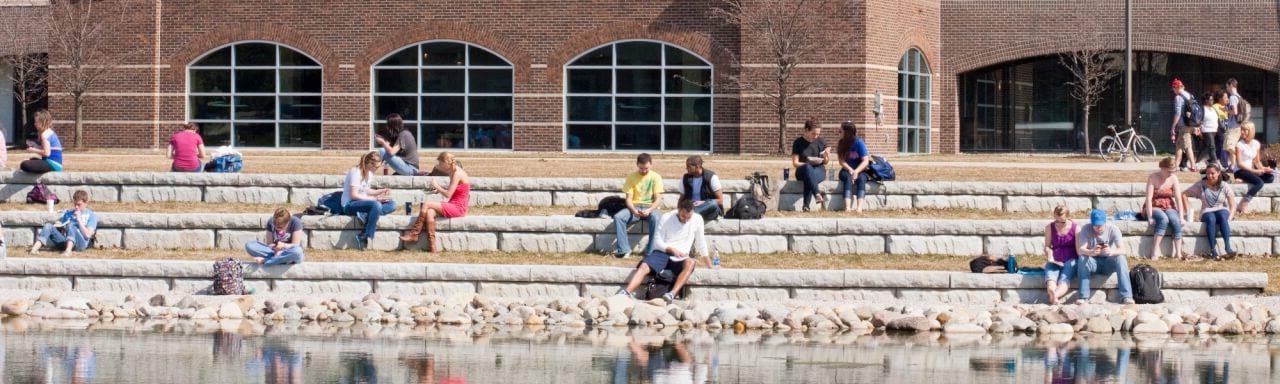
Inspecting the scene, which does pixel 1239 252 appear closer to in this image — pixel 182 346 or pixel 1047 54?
pixel 182 346

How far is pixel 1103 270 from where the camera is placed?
16.0 metres

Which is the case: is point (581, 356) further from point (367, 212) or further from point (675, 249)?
point (367, 212)

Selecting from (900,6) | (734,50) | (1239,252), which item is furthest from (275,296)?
(900,6)

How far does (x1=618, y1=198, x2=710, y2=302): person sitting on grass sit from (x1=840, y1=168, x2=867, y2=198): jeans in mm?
3942

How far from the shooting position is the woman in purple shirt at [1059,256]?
52.2 ft

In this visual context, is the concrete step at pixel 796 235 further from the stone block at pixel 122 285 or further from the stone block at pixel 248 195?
the stone block at pixel 248 195

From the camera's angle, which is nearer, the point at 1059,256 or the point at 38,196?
the point at 1059,256

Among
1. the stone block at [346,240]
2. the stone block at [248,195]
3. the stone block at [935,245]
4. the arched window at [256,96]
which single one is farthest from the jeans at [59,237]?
the arched window at [256,96]

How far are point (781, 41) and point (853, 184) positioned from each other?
13.2m

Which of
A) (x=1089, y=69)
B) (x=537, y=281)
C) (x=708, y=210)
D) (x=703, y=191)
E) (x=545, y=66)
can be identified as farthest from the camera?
(x=1089, y=69)

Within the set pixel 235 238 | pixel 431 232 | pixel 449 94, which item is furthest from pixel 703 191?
pixel 449 94

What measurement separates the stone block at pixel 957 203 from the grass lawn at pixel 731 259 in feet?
8.58

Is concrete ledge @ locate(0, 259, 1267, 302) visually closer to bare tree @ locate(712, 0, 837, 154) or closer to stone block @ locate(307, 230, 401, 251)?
stone block @ locate(307, 230, 401, 251)

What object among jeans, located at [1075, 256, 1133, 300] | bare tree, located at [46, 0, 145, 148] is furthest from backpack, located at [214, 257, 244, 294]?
bare tree, located at [46, 0, 145, 148]
